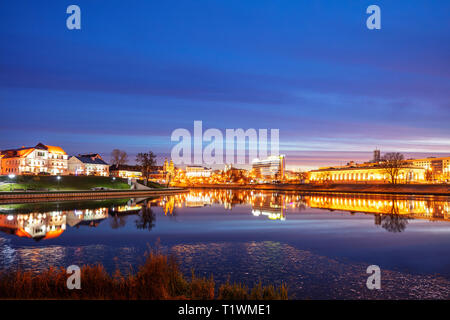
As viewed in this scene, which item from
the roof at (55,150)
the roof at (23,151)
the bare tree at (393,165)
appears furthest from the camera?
the roof at (55,150)

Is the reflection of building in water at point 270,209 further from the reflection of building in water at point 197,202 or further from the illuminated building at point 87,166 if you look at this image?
the illuminated building at point 87,166

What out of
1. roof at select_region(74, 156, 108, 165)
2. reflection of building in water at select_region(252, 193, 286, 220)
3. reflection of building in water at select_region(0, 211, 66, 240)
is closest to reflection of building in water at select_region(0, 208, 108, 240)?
reflection of building in water at select_region(0, 211, 66, 240)

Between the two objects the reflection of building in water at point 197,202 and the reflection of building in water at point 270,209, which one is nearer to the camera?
the reflection of building in water at point 270,209

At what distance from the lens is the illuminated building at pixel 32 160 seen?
356ft

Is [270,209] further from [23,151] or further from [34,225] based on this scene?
[23,151]

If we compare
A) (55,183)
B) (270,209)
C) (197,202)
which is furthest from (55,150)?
(270,209)

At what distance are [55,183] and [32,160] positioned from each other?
120 feet

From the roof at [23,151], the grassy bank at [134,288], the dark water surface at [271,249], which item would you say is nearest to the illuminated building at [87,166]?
the roof at [23,151]

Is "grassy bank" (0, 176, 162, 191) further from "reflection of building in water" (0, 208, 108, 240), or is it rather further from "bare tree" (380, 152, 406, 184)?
"bare tree" (380, 152, 406, 184)

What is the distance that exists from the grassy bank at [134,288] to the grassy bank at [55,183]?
225 feet
